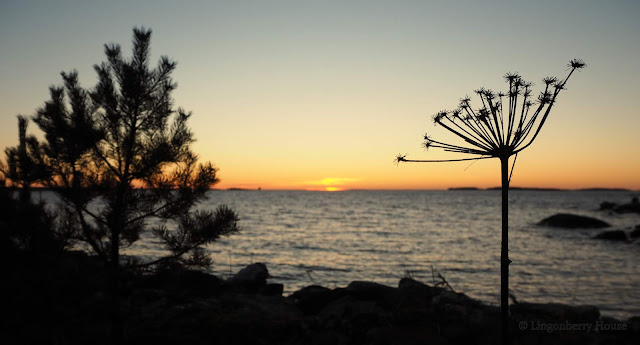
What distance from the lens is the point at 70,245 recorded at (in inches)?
295

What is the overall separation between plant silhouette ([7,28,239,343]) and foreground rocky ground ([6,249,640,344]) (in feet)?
2.20

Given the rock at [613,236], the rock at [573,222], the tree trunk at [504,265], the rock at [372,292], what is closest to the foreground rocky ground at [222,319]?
the rock at [372,292]

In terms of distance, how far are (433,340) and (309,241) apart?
2851cm

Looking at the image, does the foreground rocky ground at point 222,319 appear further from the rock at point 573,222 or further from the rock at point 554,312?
the rock at point 573,222

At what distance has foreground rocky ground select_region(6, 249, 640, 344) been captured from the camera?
671 cm

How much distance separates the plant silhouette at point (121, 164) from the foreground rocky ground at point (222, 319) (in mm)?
669

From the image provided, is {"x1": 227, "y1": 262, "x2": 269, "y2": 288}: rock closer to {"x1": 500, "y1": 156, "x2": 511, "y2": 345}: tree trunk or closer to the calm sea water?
the calm sea water

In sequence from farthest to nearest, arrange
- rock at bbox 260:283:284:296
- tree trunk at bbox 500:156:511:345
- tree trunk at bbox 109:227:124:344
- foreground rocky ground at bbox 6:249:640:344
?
rock at bbox 260:283:284:296 < tree trunk at bbox 109:227:124:344 < foreground rocky ground at bbox 6:249:640:344 < tree trunk at bbox 500:156:511:345

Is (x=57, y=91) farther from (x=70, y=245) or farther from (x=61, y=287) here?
(x=61, y=287)

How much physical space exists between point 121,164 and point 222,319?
4367 millimetres

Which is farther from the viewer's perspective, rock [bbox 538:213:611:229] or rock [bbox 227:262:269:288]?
rock [bbox 538:213:611:229]

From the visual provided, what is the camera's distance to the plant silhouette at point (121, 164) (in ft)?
25.6

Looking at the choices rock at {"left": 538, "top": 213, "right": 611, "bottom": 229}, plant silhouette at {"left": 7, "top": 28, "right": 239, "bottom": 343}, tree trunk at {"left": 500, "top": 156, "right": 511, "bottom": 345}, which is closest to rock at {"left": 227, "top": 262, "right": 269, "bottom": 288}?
plant silhouette at {"left": 7, "top": 28, "right": 239, "bottom": 343}

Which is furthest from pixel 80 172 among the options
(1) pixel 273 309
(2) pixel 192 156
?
(1) pixel 273 309
